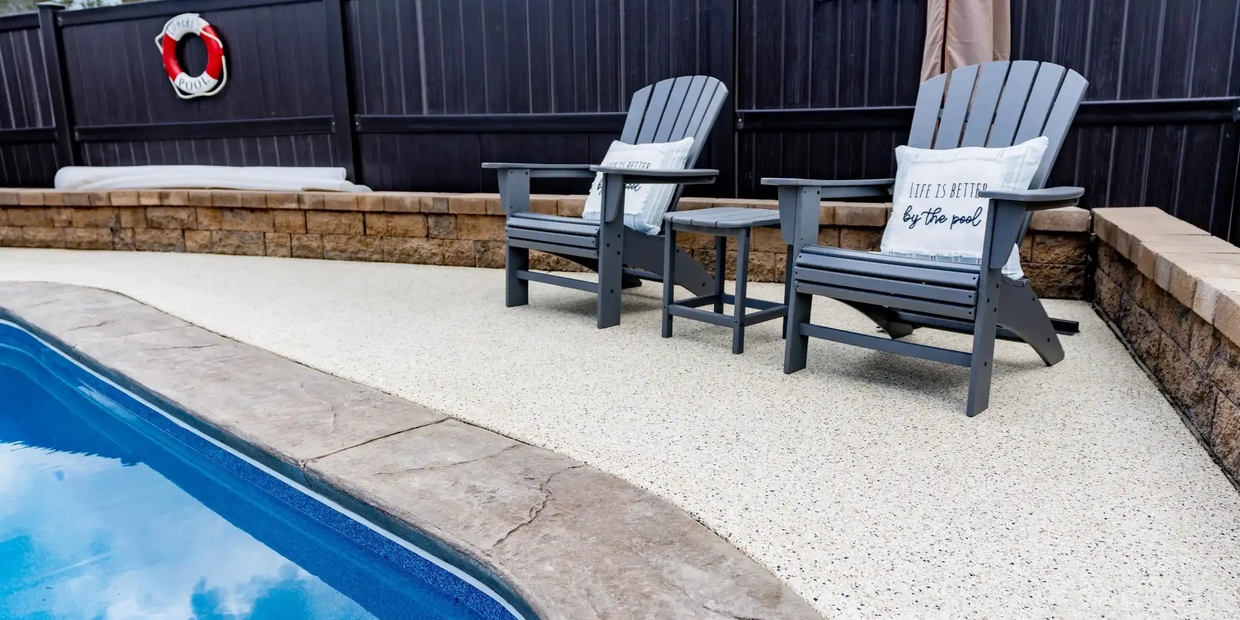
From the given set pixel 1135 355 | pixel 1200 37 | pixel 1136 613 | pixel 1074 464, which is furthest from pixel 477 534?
pixel 1200 37

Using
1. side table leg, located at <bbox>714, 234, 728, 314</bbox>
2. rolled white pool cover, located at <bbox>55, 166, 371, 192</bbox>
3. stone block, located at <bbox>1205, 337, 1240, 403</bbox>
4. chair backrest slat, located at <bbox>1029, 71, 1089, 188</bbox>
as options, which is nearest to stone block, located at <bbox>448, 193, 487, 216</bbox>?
rolled white pool cover, located at <bbox>55, 166, 371, 192</bbox>

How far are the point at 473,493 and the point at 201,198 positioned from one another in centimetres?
444

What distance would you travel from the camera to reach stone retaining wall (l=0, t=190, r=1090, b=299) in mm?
3484

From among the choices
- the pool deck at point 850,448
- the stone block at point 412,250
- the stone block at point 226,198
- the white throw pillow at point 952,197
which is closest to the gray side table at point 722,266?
the pool deck at point 850,448

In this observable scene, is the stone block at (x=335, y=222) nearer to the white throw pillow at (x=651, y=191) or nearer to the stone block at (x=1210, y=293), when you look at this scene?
the white throw pillow at (x=651, y=191)

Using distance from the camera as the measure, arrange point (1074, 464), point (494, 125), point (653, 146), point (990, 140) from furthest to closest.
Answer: point (494, 125)
point (653, 146)
point (990, 140)
point (1074, 464)

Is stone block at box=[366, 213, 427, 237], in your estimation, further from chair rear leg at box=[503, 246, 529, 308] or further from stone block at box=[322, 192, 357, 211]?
chair rear leg at box=[503, 246, 529, 308]

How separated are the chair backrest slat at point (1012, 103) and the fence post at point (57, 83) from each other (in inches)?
248

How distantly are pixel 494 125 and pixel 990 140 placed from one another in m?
3.01

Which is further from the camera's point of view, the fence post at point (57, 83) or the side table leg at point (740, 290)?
the fence post at point (57, 83)

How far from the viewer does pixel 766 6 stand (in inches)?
162

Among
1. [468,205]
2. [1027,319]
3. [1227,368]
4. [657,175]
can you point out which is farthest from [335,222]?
[1227,368]

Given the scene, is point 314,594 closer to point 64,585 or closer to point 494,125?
point 64,585

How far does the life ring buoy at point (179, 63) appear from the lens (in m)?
5.37
